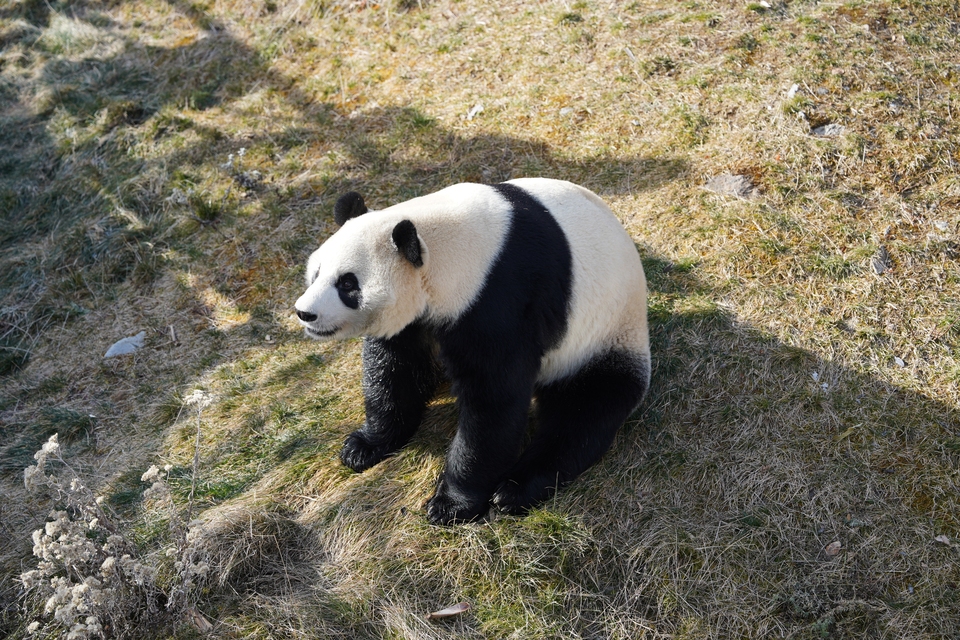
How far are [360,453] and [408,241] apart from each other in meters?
1.56

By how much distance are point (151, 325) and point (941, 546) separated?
5.80m

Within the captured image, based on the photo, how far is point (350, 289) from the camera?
369 centimetres

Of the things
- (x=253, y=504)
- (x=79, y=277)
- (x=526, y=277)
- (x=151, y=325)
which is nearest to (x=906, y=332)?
(x=526, y=277)

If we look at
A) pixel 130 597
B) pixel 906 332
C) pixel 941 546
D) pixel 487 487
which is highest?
pixel 130 597

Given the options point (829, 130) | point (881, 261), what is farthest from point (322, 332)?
point (829, 130)

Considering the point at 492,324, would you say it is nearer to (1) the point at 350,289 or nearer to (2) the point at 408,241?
(2) the point at 408,241

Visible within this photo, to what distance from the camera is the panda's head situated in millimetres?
3615

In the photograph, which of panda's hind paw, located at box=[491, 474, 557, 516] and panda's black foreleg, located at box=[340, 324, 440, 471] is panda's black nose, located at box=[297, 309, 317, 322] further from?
panda's hind paw, located at box=[491, 474, 557, 516]

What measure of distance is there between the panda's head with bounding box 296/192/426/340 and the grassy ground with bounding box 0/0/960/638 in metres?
1.15

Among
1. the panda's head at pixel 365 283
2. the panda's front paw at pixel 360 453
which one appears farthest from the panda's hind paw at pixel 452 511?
the panda's head at pixel 365 283

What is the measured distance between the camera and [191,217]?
6.86 m

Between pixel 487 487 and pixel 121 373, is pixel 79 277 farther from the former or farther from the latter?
pixel 487 487

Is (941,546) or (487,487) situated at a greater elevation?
(487,487)

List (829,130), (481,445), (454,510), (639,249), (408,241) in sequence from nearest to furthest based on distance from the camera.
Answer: (408,241) → (481,445) → (454,510) → (639,249) → (829,130)
